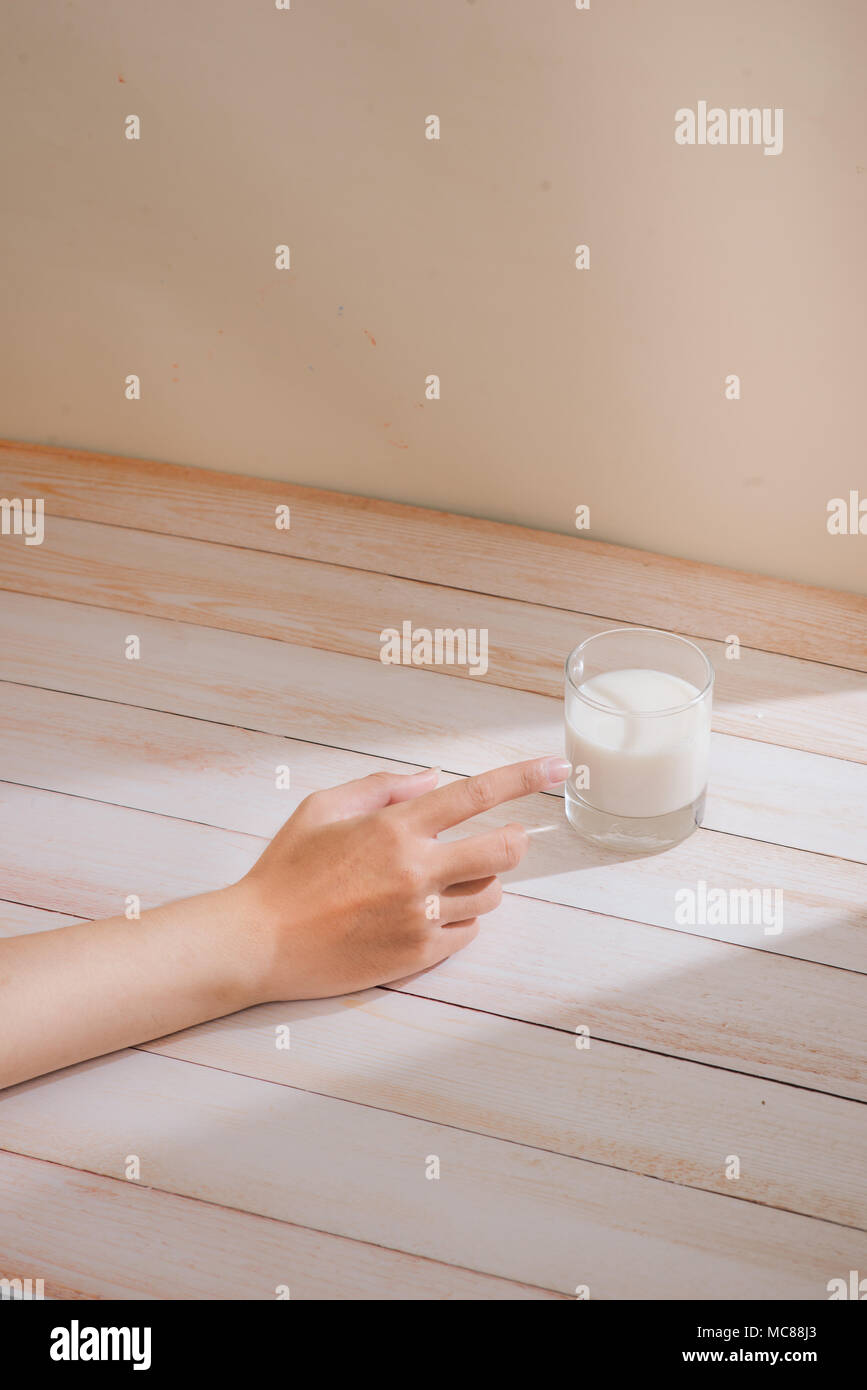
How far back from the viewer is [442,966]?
0.84m

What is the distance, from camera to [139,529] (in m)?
1.23

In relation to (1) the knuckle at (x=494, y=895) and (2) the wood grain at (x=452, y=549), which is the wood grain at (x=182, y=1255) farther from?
(2) the wood grain at (x=452, y=549)

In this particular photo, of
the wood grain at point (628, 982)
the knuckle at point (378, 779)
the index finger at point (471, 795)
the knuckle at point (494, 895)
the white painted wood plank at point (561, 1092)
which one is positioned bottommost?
the white painted wood plank at point (561, 1092)

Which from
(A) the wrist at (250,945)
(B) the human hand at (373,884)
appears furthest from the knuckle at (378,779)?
(A) the wrist at (250,945)

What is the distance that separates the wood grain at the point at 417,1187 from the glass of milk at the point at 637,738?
0.85 ft

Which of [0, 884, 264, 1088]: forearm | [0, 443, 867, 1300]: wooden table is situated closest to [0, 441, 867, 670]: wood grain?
[0, 443, 867, 1300]: wooden table

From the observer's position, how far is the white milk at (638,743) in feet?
2.73

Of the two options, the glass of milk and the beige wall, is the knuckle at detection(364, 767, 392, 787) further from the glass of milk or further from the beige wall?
the beige wall

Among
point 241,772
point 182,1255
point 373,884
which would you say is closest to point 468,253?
point 241,772

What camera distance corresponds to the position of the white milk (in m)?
0.83

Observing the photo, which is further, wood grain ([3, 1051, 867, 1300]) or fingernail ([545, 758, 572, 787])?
fingernail ([545, 758, 572, 787])

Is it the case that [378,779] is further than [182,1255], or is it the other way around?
[378,779]

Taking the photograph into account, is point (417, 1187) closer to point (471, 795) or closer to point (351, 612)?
point (471, 795)

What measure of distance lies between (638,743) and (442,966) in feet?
0.67
